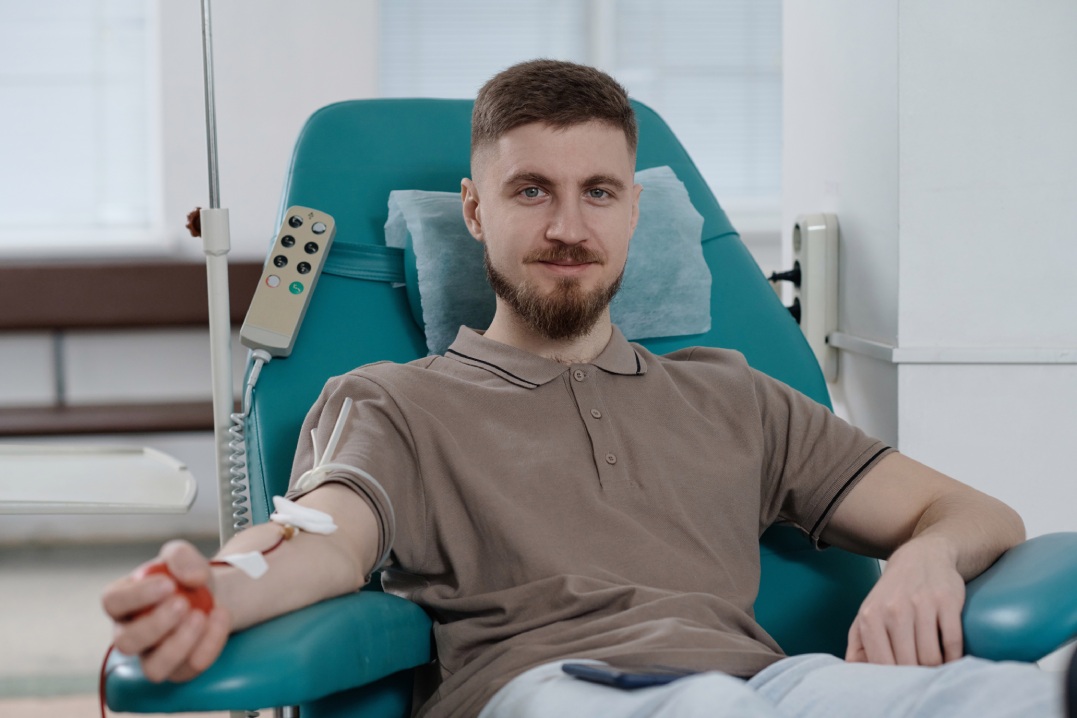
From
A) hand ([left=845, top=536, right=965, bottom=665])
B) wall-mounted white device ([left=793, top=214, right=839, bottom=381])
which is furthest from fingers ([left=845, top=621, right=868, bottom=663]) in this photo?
wall-mounted white device ([left=793, top=214, right=839, bottom=381])

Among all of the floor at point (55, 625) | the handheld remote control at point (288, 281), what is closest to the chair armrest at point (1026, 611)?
the handheld remote control at point (288, 281)

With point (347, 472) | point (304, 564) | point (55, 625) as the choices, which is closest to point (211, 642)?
point (304, 564)

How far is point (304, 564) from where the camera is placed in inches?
35.5

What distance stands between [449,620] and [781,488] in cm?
43

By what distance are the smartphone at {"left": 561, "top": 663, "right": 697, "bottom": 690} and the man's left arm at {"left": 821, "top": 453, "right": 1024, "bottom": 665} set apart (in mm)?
216

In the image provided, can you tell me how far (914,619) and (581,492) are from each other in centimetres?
35

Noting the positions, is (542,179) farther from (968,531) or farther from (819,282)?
(819,282)

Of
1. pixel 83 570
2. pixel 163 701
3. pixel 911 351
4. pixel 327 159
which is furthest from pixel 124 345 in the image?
pixel 163 701

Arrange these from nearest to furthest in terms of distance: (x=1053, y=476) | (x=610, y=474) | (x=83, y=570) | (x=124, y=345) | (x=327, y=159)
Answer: (x=610, y=474) < (x=327, y=159) < (x=1053, y=476) < (x=83, y=570) < (x=124, y=345)

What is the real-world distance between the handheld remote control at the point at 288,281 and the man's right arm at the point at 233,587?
1.34 feet

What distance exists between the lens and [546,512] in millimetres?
1123

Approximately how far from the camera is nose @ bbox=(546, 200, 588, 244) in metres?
1.25

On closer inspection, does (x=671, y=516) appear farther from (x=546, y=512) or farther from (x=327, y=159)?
(x=327, y=159)

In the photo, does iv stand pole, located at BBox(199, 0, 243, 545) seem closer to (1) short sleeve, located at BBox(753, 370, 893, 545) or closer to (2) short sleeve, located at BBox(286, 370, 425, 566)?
(2) short sleeve, located at BBox(286, 370, 425, 566)
